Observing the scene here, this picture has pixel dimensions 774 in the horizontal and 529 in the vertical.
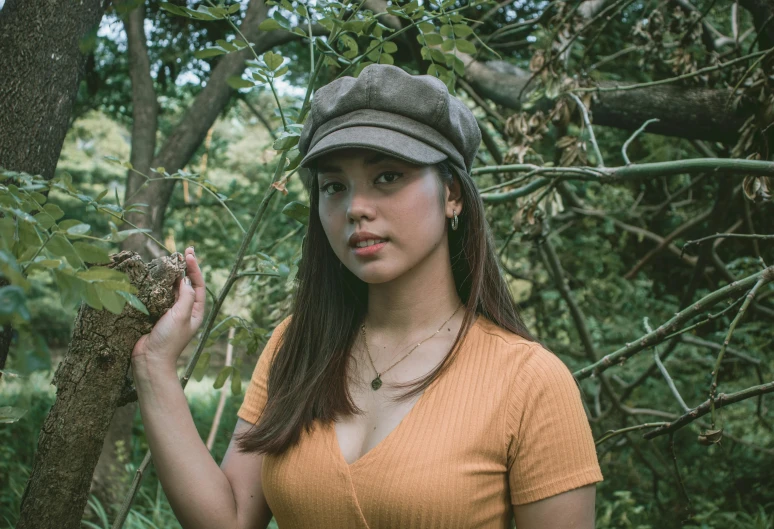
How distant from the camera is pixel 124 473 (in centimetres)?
426

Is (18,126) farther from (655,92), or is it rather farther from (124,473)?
(124,473)

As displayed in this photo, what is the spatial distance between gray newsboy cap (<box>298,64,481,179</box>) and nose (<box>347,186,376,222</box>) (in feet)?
0.36

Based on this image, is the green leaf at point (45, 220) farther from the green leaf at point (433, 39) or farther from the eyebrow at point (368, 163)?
the green leaf at point (433, 39)

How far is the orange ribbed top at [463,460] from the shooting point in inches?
53.1

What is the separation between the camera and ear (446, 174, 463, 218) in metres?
1.61

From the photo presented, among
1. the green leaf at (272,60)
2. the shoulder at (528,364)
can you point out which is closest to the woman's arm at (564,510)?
the shoulder at (528,364)

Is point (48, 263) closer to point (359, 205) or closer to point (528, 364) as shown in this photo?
point (359, 205)

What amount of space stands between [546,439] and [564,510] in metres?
0.14

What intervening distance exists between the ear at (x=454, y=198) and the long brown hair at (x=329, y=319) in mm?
12

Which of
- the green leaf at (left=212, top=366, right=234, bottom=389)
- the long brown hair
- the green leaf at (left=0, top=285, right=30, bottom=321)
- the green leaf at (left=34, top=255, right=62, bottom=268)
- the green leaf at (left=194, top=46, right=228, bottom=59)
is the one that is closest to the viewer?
the green leaf at (left=0, top=285, right=30, bottom=321)

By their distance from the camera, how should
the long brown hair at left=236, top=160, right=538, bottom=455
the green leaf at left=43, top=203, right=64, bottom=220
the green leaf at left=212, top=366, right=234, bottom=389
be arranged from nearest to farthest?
the green leaf at left=43, top=203, right=64, bottom=220 → the long brown hair at left=236, top=160, right=538, bottom=455 → the green leaf at left=212, top=366, right=234, bottom=389

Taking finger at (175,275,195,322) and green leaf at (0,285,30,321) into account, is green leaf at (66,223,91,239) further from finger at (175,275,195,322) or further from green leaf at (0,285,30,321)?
finger at (175,275,195,322)

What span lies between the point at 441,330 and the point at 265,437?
18.8 inches

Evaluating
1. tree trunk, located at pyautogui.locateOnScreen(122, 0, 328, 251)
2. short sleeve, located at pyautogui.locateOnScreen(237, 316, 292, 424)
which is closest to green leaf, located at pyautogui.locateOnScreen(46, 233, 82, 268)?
short sleeve, located at pyautogui.locateOnScreen(237, 316, 292, 424)
